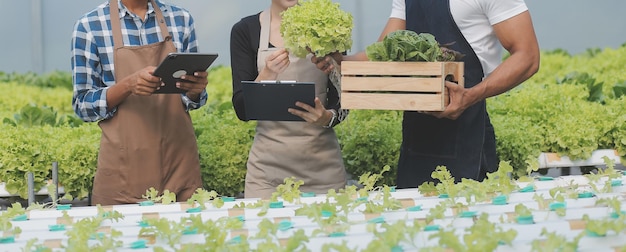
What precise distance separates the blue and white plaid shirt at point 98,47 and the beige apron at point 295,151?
507 millimetres

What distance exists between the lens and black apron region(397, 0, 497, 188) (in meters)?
3.95

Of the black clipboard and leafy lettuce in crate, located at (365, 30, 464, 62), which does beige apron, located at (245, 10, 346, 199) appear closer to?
the black clipboard

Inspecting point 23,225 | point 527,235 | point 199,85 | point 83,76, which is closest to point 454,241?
point 527,235

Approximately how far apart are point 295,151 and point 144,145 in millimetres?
668

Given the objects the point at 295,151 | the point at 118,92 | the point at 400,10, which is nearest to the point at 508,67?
the point at 400,10

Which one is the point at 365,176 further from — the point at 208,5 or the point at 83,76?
the point at 208,5

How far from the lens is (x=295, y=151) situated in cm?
439

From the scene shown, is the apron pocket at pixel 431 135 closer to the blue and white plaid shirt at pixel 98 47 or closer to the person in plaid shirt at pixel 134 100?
the person in plaid shirt at pixel 134 100

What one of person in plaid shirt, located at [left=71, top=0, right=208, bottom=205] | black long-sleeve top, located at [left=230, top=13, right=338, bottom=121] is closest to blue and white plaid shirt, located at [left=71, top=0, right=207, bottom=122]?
person in plaid shirt, located at [left=71, top=0, right=208, bottom=205]

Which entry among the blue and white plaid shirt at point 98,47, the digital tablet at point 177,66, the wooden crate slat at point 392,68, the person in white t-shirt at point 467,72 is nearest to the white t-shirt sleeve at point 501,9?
the person in white t-shirt at point 467,72

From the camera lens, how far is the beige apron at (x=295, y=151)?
436 cm

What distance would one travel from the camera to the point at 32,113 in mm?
6469

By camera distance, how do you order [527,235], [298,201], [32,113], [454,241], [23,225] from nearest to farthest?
[454,241] → [527,235] → [23,225] → [298,201] → [32,113]

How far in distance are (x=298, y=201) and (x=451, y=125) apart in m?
1.26
